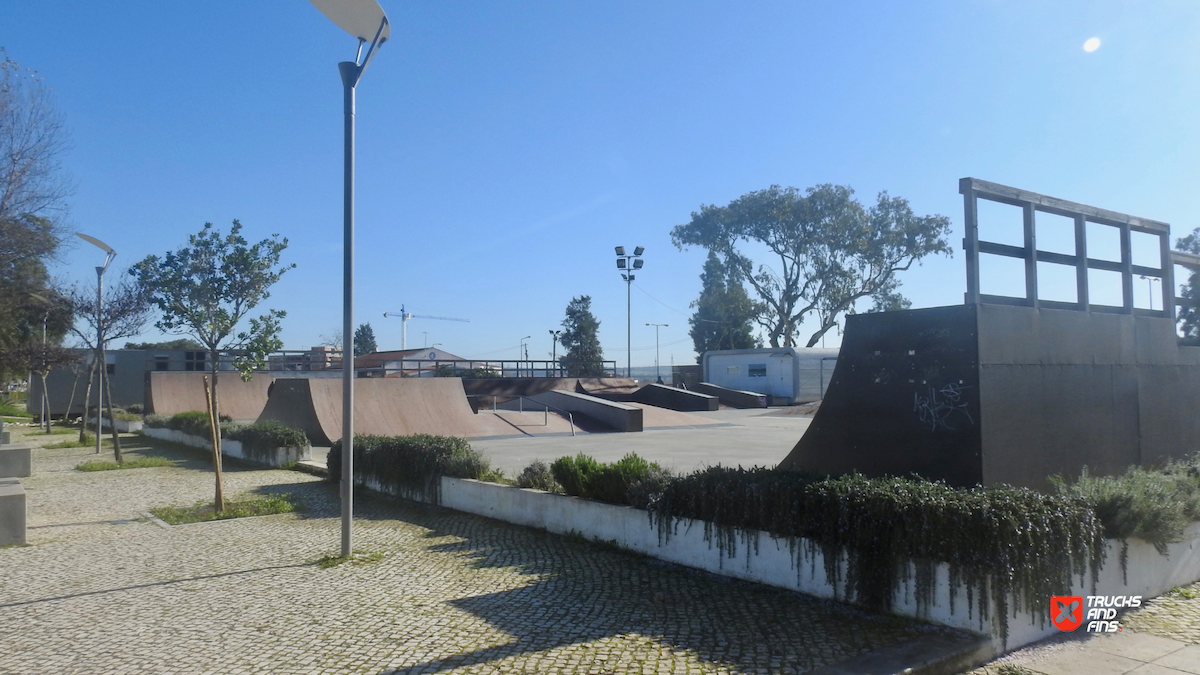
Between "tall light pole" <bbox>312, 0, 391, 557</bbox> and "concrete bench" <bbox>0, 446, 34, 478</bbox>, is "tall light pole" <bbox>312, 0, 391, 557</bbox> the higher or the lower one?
the higher one

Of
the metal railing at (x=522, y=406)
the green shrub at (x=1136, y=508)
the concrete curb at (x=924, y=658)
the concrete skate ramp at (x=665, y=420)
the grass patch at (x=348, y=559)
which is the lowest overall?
the concrete skate ramp at (x=665, y=420)

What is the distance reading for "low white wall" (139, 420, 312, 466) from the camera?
1431 cm

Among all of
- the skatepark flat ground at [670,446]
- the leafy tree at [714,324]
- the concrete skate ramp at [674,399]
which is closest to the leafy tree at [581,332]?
the leafy tree at [714,324]

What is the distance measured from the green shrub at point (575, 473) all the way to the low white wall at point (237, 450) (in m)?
8.22

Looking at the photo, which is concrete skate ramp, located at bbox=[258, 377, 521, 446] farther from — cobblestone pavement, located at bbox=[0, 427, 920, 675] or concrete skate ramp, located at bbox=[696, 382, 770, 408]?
concrete skate ramp, located at bbox=[696, 382, 770, 408]

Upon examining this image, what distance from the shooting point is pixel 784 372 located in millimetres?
39156

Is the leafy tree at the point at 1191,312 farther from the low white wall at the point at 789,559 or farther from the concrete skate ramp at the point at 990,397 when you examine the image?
the low white wall at the point at 789,559

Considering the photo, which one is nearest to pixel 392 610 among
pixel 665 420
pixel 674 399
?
pixel 665 420

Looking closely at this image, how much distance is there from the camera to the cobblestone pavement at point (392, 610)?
4.31 m

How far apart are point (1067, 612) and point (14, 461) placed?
1355 cm

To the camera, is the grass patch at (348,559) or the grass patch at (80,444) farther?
the grass patch at (80,444)

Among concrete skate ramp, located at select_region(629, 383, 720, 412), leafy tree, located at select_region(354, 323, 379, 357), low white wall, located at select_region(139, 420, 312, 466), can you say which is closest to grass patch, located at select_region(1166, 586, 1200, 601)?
low white wall, located at select_region(139, 420, 312, 466)

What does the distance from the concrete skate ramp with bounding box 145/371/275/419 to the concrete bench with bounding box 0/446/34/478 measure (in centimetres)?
1176

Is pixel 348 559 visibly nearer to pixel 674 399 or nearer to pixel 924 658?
pixel 924 658
